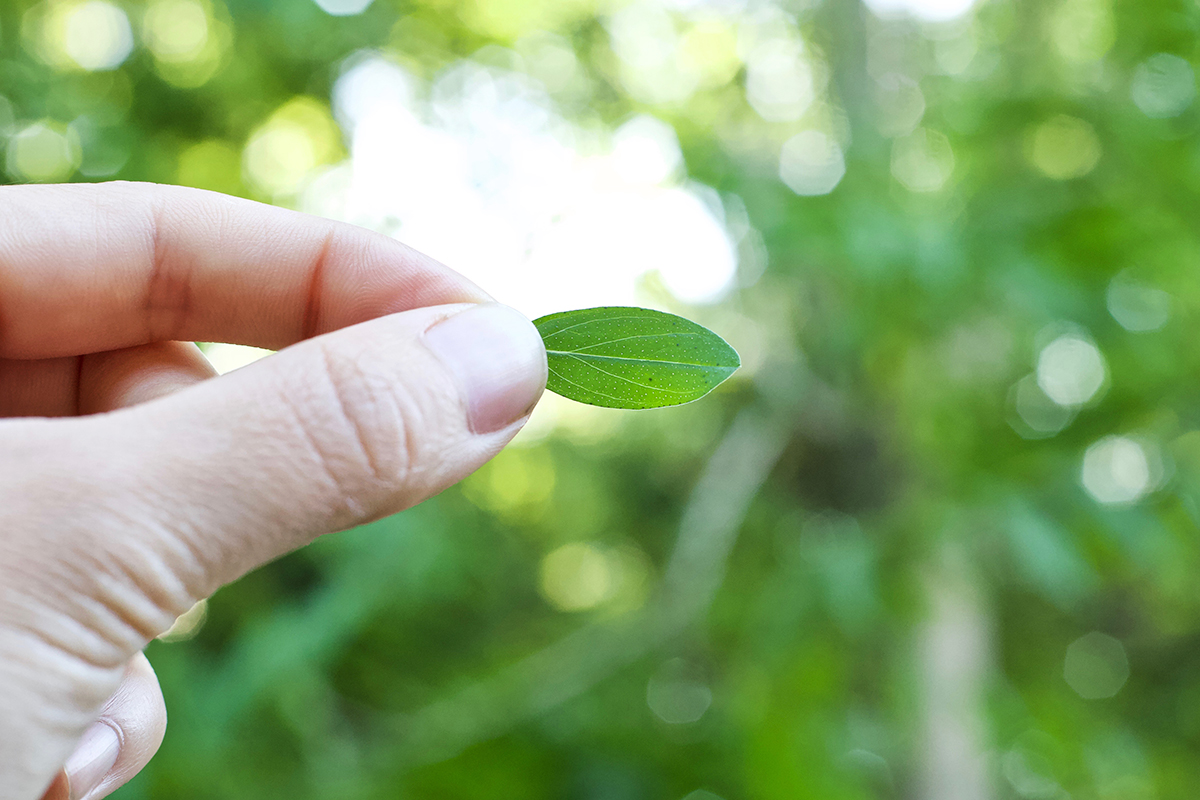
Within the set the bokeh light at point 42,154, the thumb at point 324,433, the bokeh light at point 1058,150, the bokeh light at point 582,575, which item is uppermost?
the bokeh light at point 1058,150

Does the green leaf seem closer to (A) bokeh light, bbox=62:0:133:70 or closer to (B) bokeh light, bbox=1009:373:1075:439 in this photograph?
(B) bokeh light, bbox=1009:373:1075:439

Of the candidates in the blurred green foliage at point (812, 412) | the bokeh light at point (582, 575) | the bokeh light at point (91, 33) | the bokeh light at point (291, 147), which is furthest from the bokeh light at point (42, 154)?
the bokeh light at point (582, 575)

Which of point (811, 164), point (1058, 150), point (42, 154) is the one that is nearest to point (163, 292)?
point (42, 154)

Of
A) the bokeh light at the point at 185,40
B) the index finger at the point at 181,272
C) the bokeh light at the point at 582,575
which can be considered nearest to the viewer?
the index finger at the point at 181,272

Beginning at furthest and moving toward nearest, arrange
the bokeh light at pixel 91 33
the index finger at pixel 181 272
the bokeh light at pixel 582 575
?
the bokeh light at pixel 582 575
the bokeh light at pixel 91 33
the index finger at pixel 181 272

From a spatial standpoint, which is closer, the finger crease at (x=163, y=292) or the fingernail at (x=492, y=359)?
the fingernail at (x=492, y=359)

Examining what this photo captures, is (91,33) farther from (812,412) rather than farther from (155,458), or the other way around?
(155,458)

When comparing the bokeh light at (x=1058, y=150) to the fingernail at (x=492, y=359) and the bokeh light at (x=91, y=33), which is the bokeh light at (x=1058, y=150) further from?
the bokeh light at (x=91, y=33)
